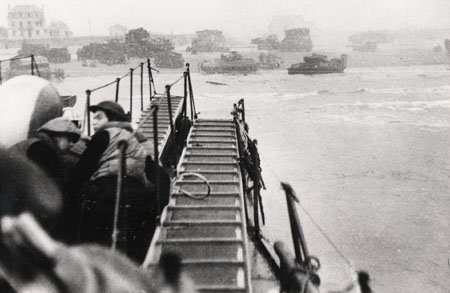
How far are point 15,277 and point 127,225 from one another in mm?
1862

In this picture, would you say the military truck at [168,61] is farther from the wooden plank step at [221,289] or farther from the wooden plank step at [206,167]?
the wooden plank step at [221,289]

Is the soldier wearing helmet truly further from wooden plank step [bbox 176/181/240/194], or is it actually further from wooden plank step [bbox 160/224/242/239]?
wooden plank step [bbox 176/181/240/194]

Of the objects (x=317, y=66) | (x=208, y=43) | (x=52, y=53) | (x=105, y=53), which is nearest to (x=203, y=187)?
(x=317, y=66)

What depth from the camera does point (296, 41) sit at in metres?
83.6

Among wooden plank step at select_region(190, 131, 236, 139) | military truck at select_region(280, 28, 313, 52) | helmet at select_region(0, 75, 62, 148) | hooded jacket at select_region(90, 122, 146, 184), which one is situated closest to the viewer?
hooded jacket at select_region(90, 122, 146, 184)

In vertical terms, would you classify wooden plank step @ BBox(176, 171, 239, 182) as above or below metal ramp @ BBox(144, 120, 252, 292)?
above

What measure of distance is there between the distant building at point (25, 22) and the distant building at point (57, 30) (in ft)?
7.48

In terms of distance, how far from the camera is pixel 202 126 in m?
9.86

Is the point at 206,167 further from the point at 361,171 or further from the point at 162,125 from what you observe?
the point at 361,171

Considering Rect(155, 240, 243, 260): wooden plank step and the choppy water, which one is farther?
the choppy water

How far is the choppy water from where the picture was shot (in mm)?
9602

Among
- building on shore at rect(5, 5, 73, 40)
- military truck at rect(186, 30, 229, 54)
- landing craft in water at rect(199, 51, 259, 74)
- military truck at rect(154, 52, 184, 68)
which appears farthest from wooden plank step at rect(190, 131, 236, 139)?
building on shore at rect(5, 5, 73, 40)

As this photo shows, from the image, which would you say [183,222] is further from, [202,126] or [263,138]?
Result: [263,138]

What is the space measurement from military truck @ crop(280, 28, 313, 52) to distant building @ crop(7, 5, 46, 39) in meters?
64.6
